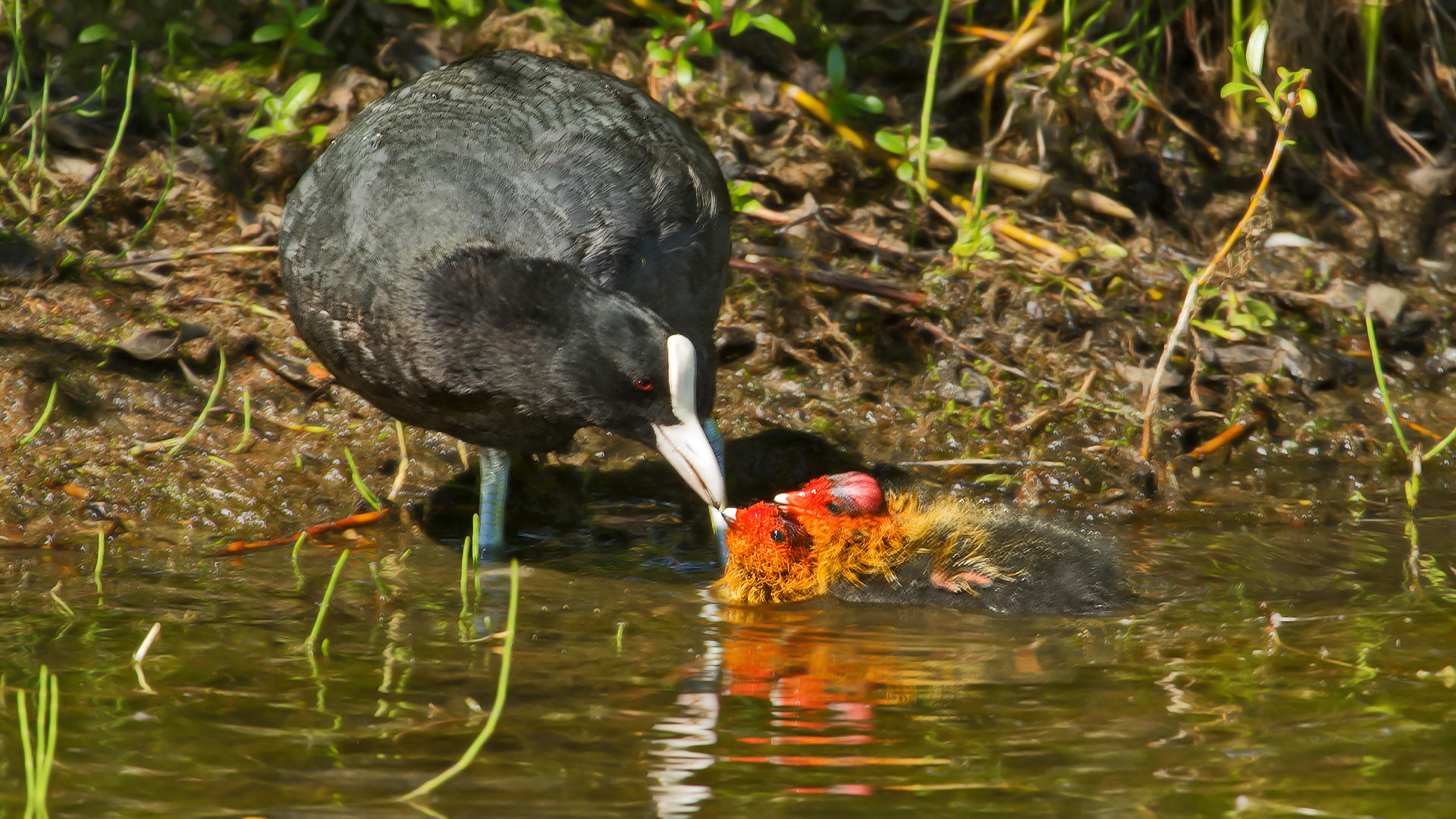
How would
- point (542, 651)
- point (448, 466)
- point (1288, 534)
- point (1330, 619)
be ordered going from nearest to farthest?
point (542, 651) → point (1330, 619) → point (1288, 534) → point (448, 466)

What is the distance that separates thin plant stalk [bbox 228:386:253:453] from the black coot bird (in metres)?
0.63

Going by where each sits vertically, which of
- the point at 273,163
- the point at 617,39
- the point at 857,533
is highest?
the point at 617,39

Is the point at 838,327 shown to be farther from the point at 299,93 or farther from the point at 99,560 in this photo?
the point at 99,560

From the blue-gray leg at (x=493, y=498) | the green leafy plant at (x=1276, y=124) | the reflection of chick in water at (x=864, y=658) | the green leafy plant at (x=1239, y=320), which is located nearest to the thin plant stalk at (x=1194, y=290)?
the green leafy plant at (x=1276, y=124)

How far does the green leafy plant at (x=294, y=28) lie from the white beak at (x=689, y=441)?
9.79 ft

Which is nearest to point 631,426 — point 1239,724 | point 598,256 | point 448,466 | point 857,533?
point 598,256

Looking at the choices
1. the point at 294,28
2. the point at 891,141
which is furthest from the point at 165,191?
the point at 891,141

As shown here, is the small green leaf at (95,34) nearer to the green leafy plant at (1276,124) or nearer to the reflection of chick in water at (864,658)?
the reflection of chick in water at (864,658)

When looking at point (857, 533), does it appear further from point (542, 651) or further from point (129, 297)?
point (129, 297)

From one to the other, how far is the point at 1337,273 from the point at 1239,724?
3.80 meters

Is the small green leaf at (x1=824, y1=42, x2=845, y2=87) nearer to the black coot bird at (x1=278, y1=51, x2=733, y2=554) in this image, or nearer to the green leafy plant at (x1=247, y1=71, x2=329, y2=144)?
the black coot bird at (x1=278, y1=51, x2=733, y2=554)

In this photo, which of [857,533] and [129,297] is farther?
[129,297]

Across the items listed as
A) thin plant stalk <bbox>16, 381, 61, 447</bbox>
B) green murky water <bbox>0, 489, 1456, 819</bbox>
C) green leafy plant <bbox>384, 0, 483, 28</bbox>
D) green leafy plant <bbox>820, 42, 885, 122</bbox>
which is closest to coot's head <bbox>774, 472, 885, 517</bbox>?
green murky water <bbox>0, 489, 1456, 819</bbox>

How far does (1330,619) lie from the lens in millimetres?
3576
